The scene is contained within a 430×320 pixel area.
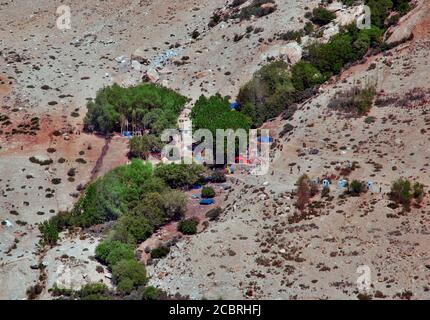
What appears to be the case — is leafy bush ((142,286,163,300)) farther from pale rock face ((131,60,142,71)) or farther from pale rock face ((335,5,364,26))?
pale rock face ((335,5,364,26))

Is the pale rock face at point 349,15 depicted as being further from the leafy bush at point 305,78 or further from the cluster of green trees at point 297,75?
the leafy bush at point 305,78

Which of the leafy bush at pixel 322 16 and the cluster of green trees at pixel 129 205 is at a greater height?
the leafy bush at pixel 322 16

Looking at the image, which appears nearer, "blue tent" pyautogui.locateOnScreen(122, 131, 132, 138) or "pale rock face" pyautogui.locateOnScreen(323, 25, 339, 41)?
"blue tent" pyautogui.locateOnScreen(122, 131, 132, 138)

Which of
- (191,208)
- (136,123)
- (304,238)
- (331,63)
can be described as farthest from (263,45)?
(304,238)

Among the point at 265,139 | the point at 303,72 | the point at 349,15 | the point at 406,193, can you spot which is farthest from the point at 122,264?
the point at 349,15

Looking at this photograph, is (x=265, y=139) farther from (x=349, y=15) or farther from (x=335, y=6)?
(x=335, y=6)

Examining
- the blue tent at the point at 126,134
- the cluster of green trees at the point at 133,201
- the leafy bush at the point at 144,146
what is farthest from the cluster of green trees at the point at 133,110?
the cluster of green trees at the point at 133,201

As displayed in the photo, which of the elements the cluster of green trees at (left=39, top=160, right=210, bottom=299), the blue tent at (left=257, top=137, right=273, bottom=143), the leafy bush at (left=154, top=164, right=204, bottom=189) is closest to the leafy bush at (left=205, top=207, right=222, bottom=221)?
the cluster of green trees at (left=39, top=160, right=210, bottom=299)
